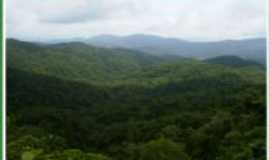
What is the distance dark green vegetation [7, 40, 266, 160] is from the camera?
2197 mm

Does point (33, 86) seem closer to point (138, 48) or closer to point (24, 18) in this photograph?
point (24, 18)

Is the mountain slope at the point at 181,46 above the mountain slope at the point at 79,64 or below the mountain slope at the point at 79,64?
above

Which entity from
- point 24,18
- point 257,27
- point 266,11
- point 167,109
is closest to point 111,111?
point 167,109

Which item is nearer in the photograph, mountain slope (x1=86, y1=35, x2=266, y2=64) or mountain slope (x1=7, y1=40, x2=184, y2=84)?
mountain slope (x1=86, y1=35, x2=266, y2=64)

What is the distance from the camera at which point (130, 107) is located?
7.20ft

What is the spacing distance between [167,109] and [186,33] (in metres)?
0.53

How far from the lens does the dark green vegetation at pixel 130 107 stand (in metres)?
2.20

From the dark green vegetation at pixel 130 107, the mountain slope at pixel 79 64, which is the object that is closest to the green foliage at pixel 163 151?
the dark green vegetation at pixel 130 107

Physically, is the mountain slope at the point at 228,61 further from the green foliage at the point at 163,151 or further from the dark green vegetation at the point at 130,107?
the green foliage at the point at 163,151

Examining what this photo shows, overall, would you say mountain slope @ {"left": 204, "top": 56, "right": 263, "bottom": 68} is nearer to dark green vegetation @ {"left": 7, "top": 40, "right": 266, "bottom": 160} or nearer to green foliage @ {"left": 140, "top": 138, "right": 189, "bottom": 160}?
dark green vegetation @ {"left": 7, "top": 40, "right": 266, "bottom": 160}

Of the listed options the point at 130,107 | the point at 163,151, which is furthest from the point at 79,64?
the point at 163,151

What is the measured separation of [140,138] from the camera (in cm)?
228

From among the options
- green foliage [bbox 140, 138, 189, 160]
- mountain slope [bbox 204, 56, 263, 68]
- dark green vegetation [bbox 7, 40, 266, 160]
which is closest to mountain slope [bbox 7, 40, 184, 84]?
dark green vegetation [bbox 7, 40, 266, 160]

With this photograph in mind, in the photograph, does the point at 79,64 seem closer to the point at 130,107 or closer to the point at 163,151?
the point at 130,107
